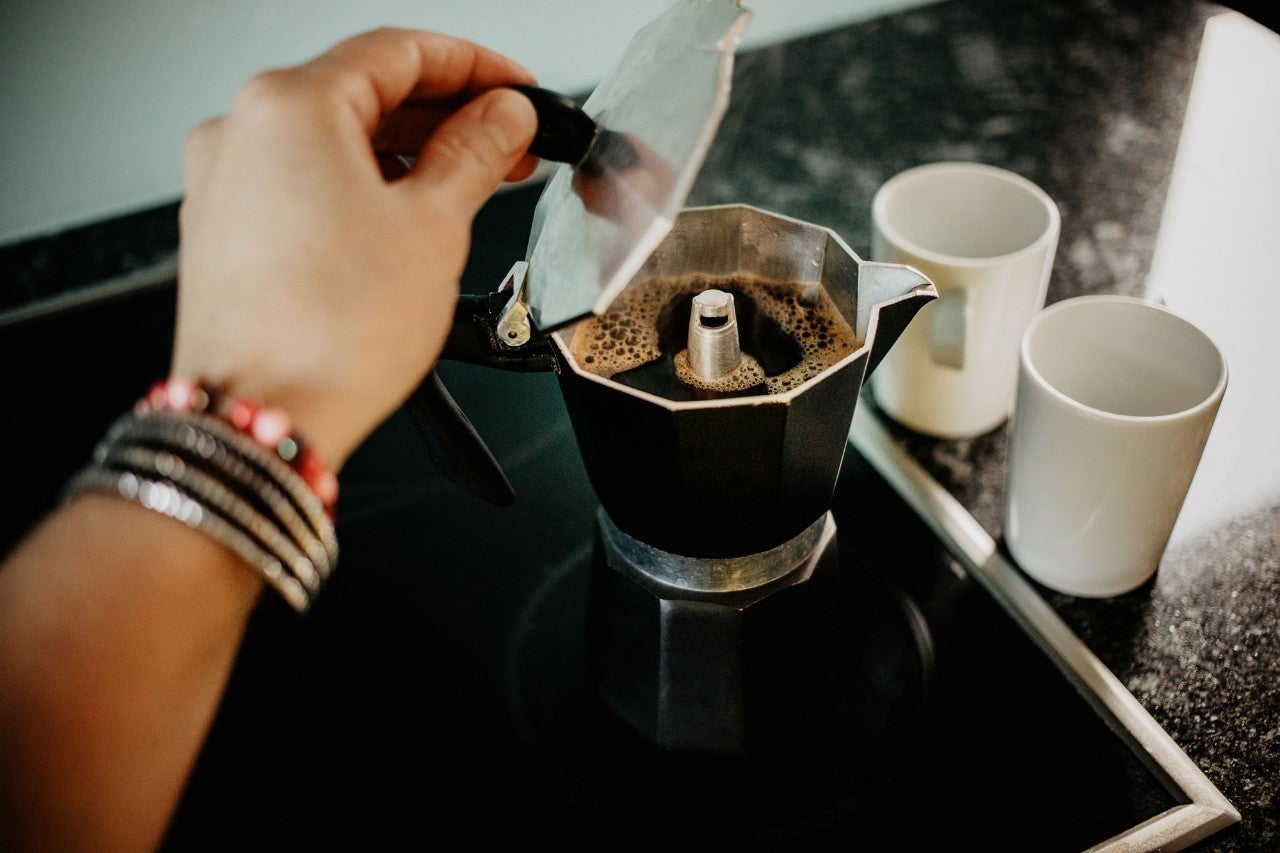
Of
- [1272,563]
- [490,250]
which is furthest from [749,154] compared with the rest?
[1272,563]

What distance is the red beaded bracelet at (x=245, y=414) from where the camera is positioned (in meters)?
0.37

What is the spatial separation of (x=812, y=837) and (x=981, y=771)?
0.38ft

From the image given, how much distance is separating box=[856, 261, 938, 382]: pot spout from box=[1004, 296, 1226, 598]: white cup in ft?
0.41

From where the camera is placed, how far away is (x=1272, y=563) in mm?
655

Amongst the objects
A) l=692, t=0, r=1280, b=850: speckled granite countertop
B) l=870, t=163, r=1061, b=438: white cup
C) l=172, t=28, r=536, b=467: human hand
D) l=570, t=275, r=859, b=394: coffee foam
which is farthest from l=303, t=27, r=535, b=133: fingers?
l=692, t=0, r=1280, b=850: speckled granite countertop

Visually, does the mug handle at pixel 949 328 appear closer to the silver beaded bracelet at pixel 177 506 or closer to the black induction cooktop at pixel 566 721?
the black induction cooktop at pixel 566 721

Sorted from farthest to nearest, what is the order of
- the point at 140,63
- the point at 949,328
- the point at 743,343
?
the point at 140,63
the point at 949,328
the point at 743,343

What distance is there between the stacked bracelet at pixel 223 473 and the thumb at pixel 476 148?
0.13 m

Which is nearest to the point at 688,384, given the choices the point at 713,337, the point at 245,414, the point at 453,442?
the point at 713,337

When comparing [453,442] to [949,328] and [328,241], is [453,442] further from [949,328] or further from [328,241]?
[949,328]

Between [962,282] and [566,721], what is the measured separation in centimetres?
40

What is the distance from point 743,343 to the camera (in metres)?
0.56

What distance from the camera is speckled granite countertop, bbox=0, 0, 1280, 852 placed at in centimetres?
60

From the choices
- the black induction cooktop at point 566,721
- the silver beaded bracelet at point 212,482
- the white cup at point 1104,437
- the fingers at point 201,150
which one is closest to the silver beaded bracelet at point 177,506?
the silver beaded bracelet at point 212,482
